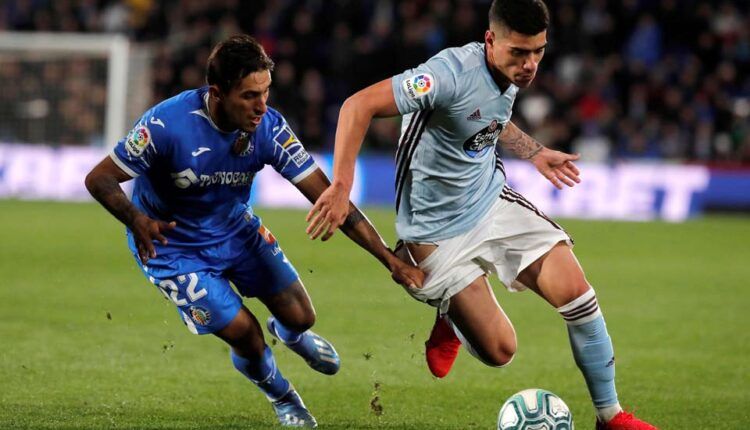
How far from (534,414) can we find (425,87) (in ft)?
5.21

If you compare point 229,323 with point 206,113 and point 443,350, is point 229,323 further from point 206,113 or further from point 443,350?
point 443,350

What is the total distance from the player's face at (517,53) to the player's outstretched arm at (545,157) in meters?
0.71

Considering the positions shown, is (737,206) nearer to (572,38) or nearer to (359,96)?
(572,38)

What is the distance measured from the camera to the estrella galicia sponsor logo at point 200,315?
19.7 feet

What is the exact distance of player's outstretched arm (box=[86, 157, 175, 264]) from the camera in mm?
5605

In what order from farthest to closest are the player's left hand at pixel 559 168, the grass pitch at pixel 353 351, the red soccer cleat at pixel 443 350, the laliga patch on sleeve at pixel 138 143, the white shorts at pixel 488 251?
the red soccer cleat at pixel 443 350 < the grass pitch at pixel 353 351 < the player's left hand at pixel 559 168 < the white shorts at pixel 488 251 < the laliga patch on sleeve at pixel 138 143

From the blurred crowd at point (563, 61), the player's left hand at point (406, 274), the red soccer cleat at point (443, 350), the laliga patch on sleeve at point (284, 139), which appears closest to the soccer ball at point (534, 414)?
the player's left hand at point (406, 274)

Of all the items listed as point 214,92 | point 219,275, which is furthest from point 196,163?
point 219,275

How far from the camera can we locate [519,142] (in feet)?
21.5

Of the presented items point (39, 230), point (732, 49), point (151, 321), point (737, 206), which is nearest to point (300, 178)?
point (151, 321)

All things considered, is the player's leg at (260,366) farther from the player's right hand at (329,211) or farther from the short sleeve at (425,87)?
the short sleeve at (425,87)

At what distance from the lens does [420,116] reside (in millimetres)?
5969

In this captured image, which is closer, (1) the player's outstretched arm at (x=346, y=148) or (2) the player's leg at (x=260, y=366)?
(1) the player's outstretched arm at (x=346, y=148)

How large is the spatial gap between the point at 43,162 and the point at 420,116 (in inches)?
610
